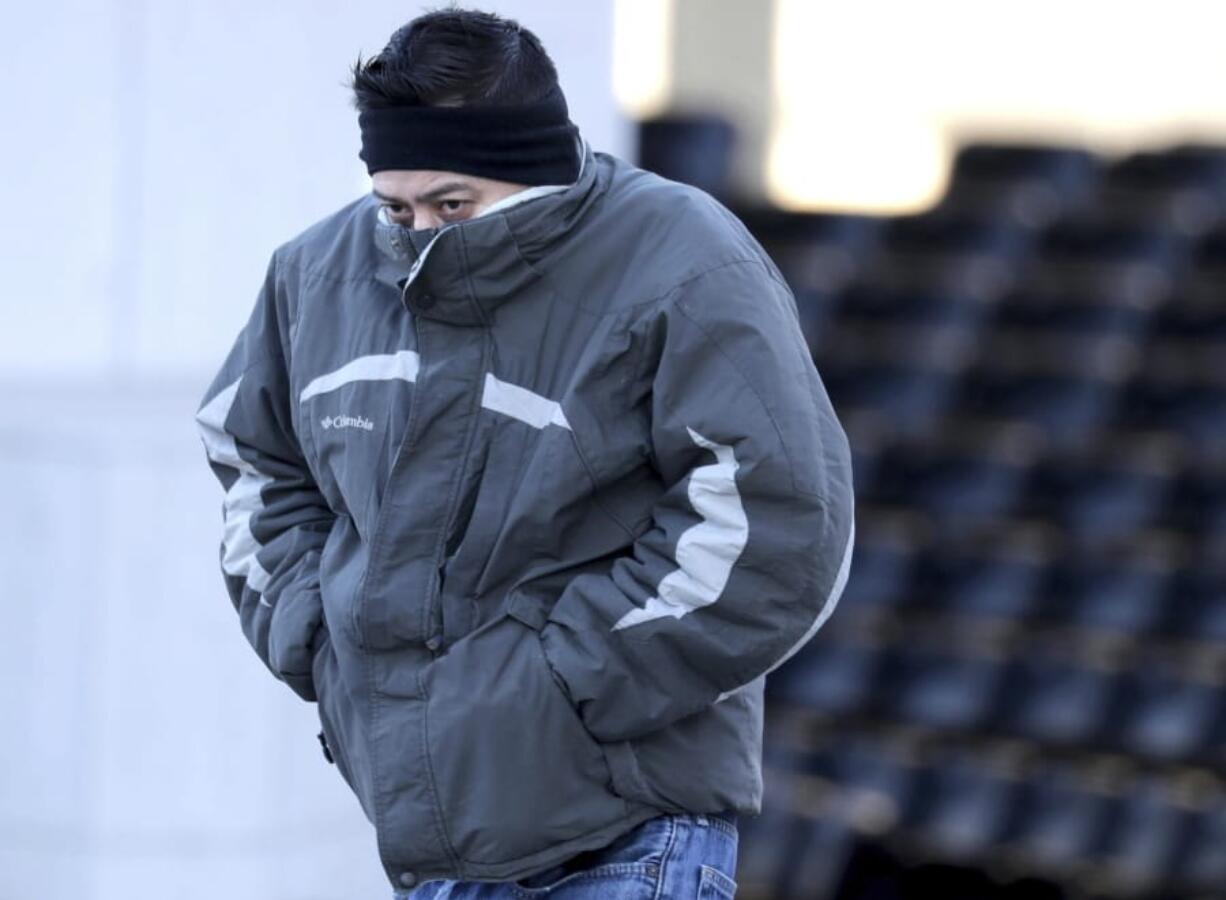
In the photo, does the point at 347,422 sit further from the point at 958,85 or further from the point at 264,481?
the point at 958,85

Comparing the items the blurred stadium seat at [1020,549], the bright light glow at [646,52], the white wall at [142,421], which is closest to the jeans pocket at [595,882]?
the white wall at [142,421]

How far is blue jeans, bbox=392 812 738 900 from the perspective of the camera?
61.8 inches

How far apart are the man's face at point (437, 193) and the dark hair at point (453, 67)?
0.06m

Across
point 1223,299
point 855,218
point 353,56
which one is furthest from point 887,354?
point 353,56

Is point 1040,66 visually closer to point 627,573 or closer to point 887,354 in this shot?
point 887,354

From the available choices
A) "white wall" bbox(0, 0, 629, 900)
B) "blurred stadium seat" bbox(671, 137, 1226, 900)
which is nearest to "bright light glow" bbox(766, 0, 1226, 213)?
"blurred stadium seat" bbox(671, 137, 1226, 900)

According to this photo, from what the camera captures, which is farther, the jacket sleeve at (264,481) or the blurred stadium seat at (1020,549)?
the blurred stadium seat at (1020,549)

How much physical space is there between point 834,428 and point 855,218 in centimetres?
348

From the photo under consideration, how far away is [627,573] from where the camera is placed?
5.04 ft

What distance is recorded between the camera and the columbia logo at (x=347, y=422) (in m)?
1.60

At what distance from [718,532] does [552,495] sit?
0.45 feet

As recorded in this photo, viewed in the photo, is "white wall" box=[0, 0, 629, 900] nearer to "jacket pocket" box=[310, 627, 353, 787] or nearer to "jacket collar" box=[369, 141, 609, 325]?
"jacket pocket" box=[310, 627, 353, 787]

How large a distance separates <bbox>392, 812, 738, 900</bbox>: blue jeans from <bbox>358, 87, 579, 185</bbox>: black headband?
560 millimetres

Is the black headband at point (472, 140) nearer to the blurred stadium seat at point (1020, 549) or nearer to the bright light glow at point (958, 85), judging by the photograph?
the blurred stadium seat at point (1020, 549)
